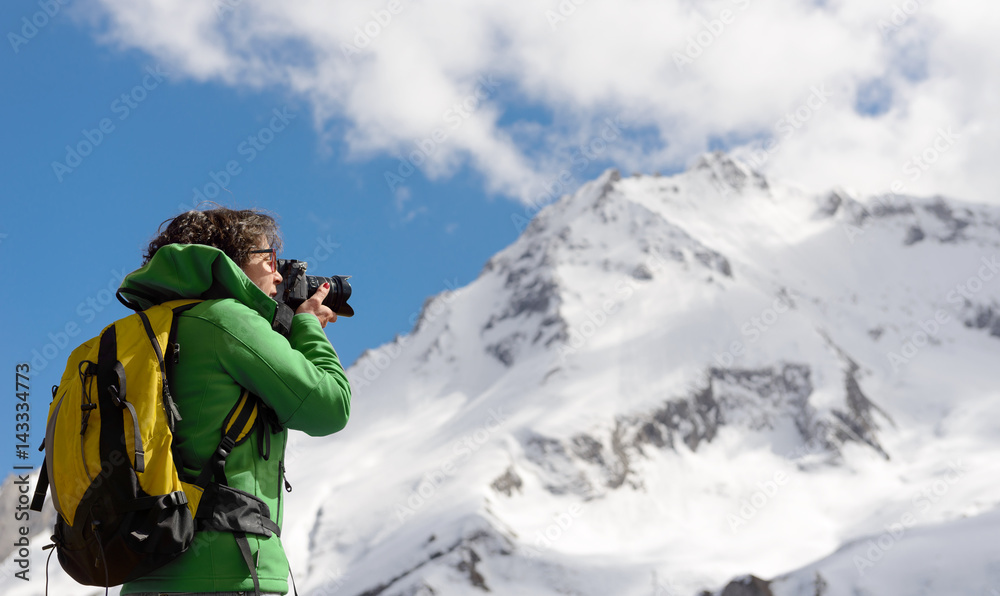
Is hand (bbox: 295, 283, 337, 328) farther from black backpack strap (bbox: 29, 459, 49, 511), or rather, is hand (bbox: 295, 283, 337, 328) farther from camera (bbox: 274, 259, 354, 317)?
black backpack strap (bbox: 29, 459, 49, 511)

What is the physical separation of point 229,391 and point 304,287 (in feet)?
2.94

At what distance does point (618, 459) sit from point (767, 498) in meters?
26.3

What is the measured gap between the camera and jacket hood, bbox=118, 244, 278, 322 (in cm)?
391

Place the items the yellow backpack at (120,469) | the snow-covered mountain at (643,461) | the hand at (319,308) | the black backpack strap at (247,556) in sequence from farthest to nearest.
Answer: the snow-covered mountain at (643,461) → the hand at (319,308) → the black backpack strap at (247,556) → the yellow backpack at (120,469)

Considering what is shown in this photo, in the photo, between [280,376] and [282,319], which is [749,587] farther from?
[280,376]

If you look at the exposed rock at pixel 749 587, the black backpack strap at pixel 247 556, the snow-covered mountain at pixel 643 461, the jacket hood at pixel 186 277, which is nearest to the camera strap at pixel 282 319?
the jacket hood at pixel 186 277

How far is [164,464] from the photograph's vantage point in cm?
353

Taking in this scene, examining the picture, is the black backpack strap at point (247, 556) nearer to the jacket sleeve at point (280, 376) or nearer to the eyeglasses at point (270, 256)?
the jacket sleeve at point (280, 376)

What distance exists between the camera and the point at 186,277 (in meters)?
3.94

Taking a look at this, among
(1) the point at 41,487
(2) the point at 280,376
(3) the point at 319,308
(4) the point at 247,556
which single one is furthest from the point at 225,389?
(1) the point at 41,487

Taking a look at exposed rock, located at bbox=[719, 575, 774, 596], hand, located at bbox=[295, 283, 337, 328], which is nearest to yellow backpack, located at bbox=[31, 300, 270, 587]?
hand, located at bbox=[295, 283, 337, 328]

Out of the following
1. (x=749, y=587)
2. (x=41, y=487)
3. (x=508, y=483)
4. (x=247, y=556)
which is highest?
(x=508, y=483)

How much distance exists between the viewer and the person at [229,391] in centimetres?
370

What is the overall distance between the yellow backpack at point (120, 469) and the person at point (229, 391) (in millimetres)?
107
